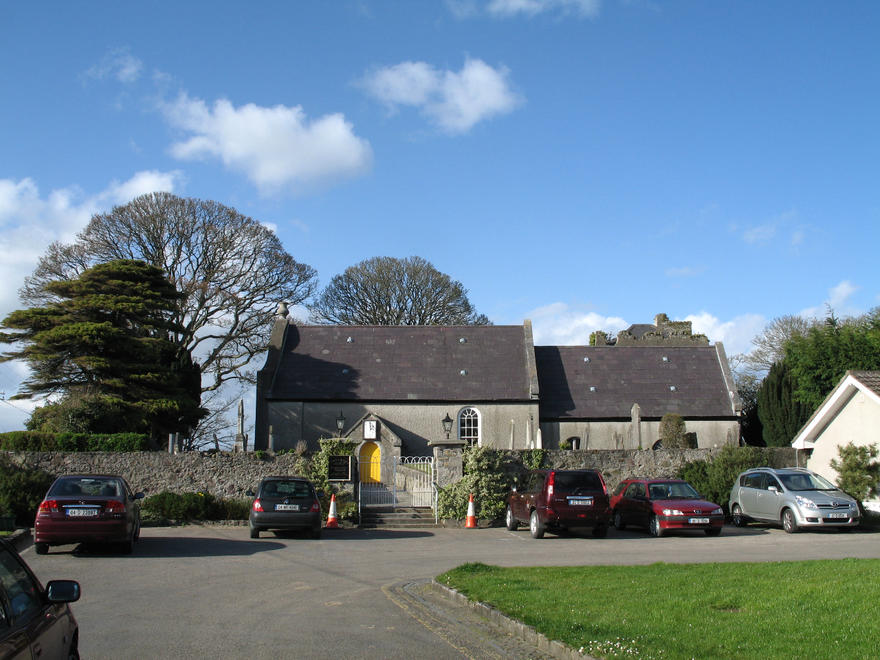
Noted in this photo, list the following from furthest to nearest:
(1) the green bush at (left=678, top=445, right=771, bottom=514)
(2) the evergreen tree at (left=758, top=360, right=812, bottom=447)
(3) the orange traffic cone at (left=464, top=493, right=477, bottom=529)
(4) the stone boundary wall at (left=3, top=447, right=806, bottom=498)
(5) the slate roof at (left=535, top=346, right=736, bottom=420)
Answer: (5) the slate roof at (left=535, top=346, right=736, bottom=420) → (2) the evergreen tree at (left=758, top=360, right=812, bottom=447) → (1) the green bush at (left=678, top=445, right=771, bottom=514) → (4) the stone boundary wall at (left=3, top=447, right=806, bottom=498) → (3) the orange traffic cone at (left=464, top=493, right=477, bottom=529)

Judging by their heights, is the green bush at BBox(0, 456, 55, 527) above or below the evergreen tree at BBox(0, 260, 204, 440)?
below

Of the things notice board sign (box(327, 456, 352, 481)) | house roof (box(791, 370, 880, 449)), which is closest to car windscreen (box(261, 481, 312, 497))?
notice board sign (box(327, 456, 352, 481))

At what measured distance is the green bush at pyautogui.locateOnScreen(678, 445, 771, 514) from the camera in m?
24.8

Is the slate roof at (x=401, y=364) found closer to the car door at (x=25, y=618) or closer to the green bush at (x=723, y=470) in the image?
the green bush at (x=723, y=470)

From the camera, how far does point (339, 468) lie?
2373cm

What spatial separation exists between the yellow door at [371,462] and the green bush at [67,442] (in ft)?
37.2

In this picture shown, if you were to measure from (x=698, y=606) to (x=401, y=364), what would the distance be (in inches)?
1254

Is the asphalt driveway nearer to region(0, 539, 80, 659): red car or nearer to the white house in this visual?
region(0, 539, 80, 659): red car

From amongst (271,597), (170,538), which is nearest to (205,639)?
(271,597)

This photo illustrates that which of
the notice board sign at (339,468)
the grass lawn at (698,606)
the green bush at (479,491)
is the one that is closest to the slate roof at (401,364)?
the notice board sign at (339,468)

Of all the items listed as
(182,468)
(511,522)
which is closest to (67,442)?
(182,468)

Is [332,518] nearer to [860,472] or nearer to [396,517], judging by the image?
[396,517]

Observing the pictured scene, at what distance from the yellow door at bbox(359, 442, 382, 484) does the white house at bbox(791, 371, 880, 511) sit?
58.1ft

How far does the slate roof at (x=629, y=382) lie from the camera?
38750mm
